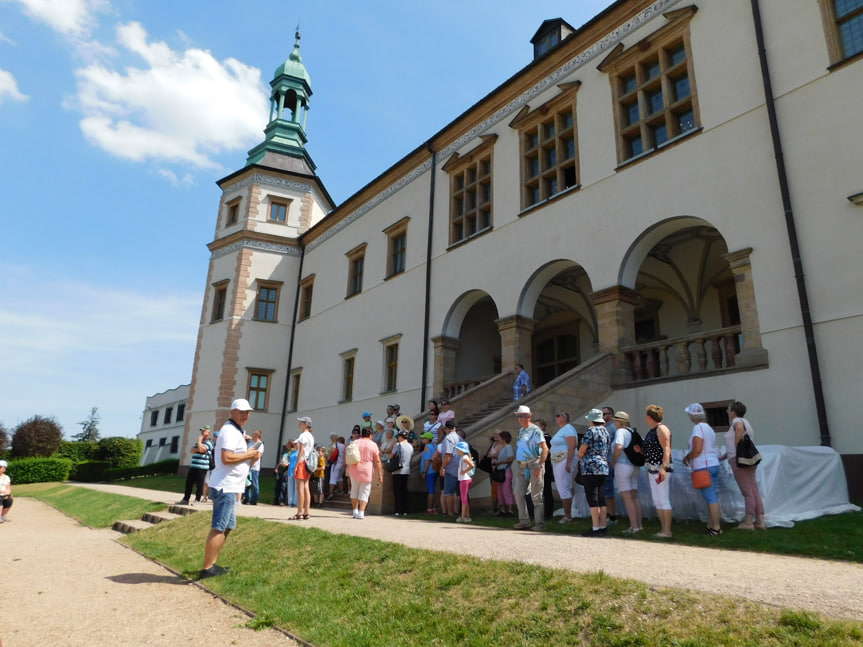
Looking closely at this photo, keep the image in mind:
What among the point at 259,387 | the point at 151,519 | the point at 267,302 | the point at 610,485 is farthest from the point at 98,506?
the point at 610,485

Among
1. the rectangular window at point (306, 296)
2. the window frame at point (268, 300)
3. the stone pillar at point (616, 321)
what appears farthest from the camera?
the window frame at point (268, 300)

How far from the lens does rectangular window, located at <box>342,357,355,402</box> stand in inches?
930

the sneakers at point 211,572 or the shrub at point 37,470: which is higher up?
the shrub at point 37,470

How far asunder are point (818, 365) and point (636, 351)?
3.70 meters

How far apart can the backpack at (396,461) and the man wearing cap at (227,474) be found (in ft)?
16.1

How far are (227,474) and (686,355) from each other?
383 inches

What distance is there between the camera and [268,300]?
29219 millimetres

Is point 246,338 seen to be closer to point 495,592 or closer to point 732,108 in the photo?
point 732,108

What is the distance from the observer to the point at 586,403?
12820mm

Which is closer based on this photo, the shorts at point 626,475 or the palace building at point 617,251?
the shorts at point 626,475

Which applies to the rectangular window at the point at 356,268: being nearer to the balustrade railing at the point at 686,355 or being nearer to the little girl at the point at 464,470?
the balustrade railing at the point at 686,355

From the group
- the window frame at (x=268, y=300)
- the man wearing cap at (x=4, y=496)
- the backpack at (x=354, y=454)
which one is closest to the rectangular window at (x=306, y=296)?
the window frame at (x=268, y=300)

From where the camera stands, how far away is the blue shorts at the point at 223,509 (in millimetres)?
6109

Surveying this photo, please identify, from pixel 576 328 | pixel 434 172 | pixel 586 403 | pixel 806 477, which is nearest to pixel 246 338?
pixel 434 172
